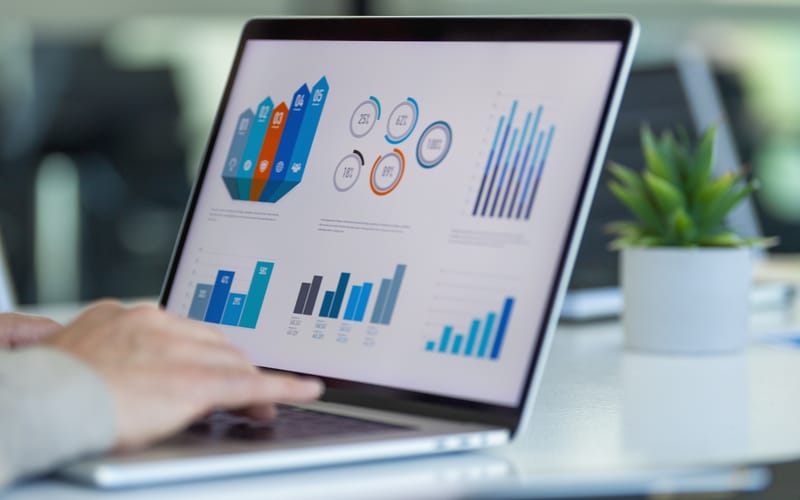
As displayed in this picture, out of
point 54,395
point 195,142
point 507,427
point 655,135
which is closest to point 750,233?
point 655,135

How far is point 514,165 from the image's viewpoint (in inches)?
35.6

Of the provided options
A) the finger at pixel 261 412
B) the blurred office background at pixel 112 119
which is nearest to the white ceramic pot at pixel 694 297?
the finger at pixel 261 412

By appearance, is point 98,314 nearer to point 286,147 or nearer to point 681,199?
point 286,147

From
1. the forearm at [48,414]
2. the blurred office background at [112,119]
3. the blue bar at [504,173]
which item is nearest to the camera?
the forearm at [48,414]

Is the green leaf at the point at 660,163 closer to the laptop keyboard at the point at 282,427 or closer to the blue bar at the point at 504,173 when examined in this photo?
the blue bar at the point at 504,173

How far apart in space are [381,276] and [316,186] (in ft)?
0.41

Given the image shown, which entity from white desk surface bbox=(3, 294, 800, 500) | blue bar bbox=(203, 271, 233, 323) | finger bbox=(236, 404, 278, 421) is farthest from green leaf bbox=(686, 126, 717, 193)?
finger bbox=(236, 404, 278, 421)

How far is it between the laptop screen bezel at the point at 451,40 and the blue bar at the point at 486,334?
4 centimetres

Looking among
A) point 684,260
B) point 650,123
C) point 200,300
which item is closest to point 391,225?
point 200,300

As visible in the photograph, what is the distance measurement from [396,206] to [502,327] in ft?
0.52

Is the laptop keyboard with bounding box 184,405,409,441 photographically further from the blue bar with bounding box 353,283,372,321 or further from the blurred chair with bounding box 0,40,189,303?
the blurred chair with bounding box 0,40,189,303

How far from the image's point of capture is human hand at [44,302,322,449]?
73 cm

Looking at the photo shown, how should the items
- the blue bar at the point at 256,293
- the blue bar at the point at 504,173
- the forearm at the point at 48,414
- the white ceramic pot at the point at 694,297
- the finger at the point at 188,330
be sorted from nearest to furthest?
the forearm at the point at 48,414 < the finger at the point at 188,330 < the blue bar at the point at 504,173 < the blue bar at the point at 256,293 < the white ceramic pot at the point at 694,297

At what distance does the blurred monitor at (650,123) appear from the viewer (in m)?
1.90
